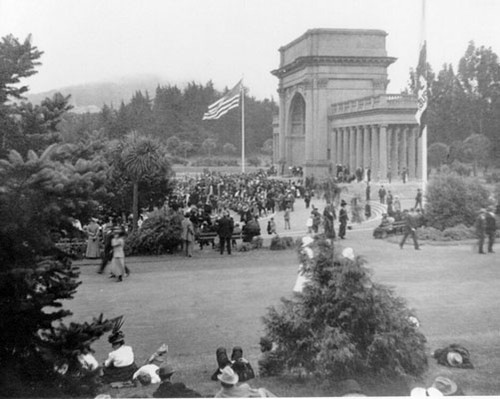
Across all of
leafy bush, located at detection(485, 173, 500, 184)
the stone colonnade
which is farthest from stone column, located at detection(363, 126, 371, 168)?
leafy bush, located at detection(485, 173, 500, 184)

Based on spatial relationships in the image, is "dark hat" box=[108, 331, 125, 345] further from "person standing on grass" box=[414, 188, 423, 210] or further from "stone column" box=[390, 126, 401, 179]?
"stone column" box=[390, 126, 401, 179]

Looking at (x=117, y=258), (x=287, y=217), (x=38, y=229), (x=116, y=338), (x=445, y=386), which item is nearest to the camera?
(x=38, y=229)

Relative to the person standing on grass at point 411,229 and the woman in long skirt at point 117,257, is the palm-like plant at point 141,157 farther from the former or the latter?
the person standing on grass at point 411,229

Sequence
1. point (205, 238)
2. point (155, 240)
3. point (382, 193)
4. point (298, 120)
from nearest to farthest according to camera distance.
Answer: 1. point (155, 240)
2. point (205, 238)
3. point (382, 193)
4. point (298, 120)

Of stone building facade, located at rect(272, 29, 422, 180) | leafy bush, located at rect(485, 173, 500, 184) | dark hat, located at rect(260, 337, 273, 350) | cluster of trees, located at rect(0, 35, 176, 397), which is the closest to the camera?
cluster of trees, located at rect(0, 35, 176, 397)

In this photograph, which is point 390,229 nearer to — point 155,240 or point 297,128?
point 155,240

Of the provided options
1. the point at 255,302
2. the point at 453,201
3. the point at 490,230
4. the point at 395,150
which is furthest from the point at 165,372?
the point at 395,150

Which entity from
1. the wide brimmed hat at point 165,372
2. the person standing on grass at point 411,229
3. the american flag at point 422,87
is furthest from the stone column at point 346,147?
the wide brimmed hat at point 165,372
